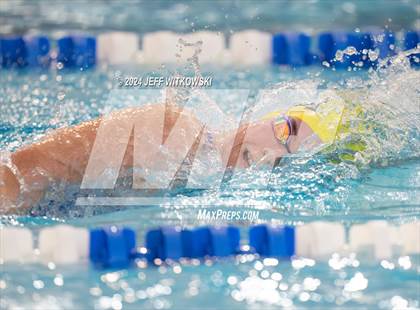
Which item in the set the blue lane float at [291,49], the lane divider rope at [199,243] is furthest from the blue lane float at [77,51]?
the lane divider rope at [199,243]

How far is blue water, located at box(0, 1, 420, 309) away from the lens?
6.77 ft

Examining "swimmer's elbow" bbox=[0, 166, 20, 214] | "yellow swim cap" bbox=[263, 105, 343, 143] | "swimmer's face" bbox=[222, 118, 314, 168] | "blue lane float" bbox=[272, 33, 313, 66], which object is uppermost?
"blue lane float" bbox=[272, 33, 313, 66]

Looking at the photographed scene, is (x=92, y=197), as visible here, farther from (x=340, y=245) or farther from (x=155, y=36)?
(x=155, y=36)

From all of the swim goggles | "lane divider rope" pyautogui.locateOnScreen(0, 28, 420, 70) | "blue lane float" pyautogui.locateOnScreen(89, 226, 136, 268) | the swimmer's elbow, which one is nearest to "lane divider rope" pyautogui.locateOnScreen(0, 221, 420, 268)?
"blue lane float" pyautogui.locateOnScreen(89, 226, 136, 268)

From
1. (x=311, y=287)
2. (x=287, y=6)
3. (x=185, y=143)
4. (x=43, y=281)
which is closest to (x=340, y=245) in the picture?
(x=311, y=287)

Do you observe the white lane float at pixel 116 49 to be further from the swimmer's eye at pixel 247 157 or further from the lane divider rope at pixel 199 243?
the lane divider rope at pixel 199 243

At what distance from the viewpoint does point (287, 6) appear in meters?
5.55

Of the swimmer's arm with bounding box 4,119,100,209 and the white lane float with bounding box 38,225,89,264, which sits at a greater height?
the swimmer's arm with bounding box 4,119,100,209

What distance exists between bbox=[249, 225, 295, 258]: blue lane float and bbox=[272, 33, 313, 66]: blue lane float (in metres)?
2.03

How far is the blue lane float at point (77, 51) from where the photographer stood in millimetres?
4281

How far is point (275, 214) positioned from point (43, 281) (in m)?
0.74

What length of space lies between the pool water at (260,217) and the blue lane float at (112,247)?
0.05 m

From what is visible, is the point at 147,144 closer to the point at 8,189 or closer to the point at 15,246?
the point at 8,189

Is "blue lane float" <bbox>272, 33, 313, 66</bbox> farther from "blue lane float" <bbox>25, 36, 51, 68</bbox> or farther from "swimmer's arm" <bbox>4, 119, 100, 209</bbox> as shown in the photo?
"swimmer's arm" <bbox>4, 119, 100, 209</bbox>
